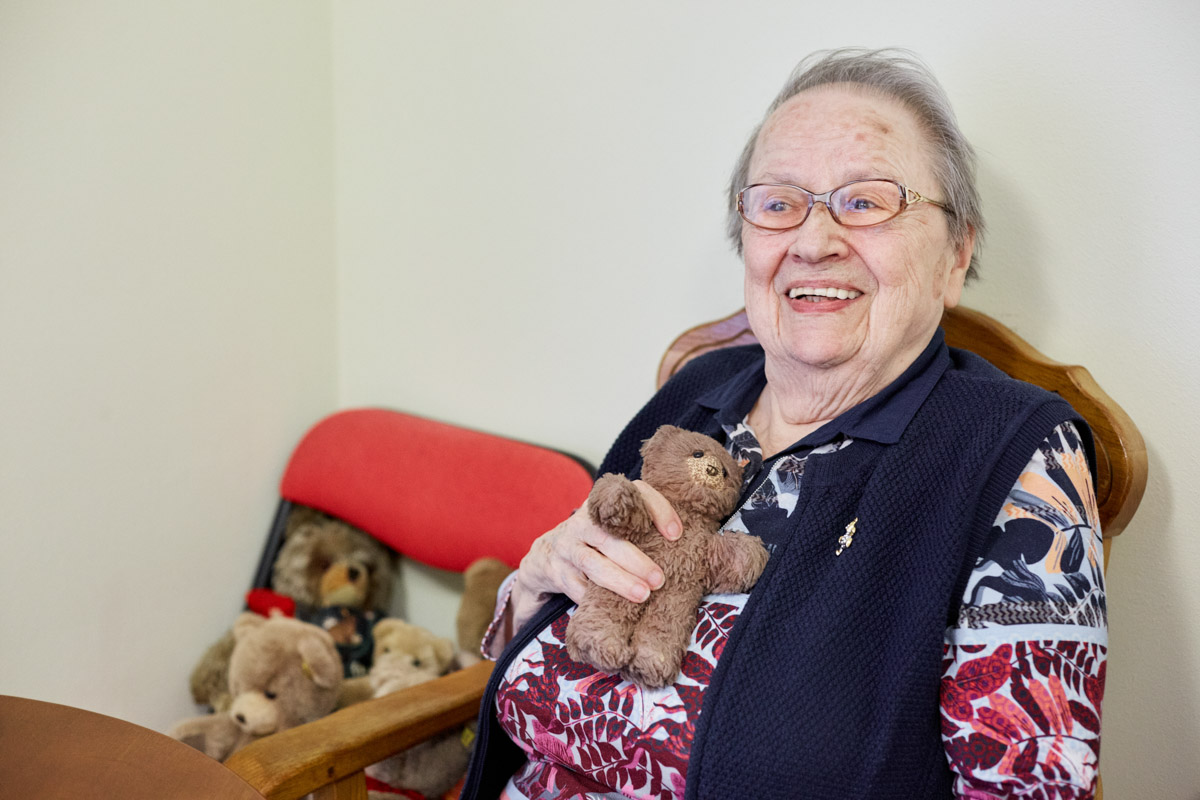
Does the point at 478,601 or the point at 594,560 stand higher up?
the point at 594,560

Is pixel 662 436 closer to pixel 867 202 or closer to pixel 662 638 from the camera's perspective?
pixel 662 638

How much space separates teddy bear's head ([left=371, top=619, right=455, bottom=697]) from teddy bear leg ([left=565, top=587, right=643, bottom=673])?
887mm

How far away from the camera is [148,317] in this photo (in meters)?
1.92

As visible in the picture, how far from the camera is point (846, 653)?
3.26 feet

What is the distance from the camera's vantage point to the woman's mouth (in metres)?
1.19

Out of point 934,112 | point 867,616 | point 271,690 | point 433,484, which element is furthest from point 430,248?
point 867,616

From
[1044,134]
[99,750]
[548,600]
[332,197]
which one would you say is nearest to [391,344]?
[332,197]

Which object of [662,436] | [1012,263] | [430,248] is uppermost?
[1012,263]

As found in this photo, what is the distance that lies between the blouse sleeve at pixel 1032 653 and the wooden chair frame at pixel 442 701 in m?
0.18

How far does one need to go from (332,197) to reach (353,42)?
0.42 m

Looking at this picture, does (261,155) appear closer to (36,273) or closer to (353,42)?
(353,42)

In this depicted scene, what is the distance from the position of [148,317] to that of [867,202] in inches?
63.0

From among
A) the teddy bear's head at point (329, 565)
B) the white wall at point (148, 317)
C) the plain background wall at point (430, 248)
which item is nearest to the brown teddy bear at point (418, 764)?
the teddy bear's head at point (329, 565)

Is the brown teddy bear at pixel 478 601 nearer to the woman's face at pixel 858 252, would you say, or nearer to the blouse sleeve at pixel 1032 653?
the woman's face at pixel 858 252
